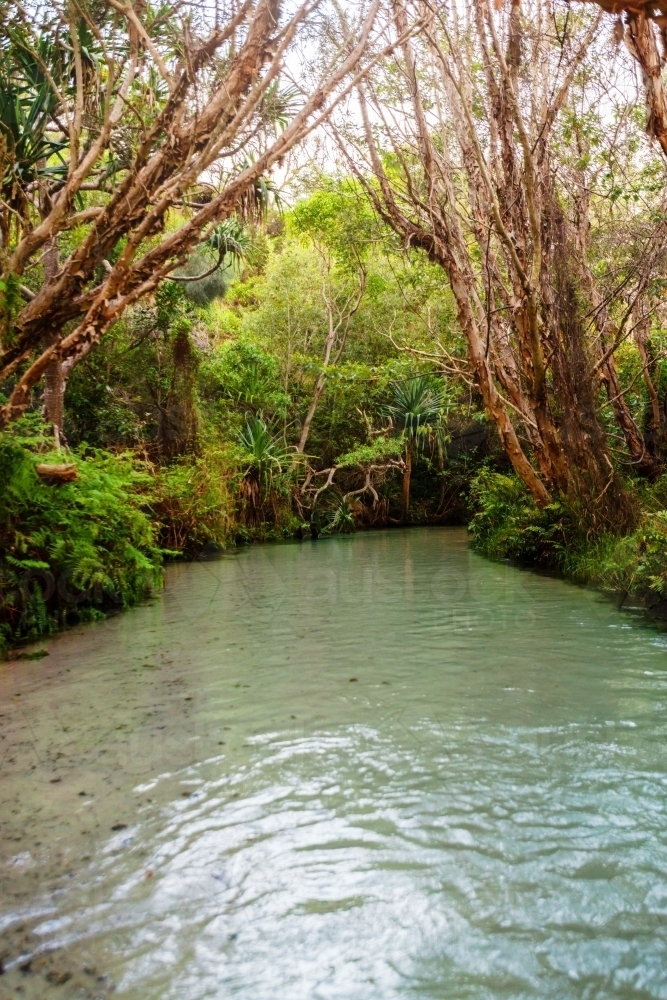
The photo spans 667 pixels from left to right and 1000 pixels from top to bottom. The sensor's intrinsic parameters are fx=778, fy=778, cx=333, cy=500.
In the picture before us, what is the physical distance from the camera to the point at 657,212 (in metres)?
9.71

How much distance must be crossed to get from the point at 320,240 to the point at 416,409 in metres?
4.66

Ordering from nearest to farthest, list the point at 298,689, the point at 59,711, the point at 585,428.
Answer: the point at 59,711
the point at 298,689
the point at 585,428

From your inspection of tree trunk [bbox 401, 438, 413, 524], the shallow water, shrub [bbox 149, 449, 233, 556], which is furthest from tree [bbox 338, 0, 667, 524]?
tree trunk [bbox 401, 438, 413, 524]

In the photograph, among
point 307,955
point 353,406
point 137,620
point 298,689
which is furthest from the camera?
point 353,406

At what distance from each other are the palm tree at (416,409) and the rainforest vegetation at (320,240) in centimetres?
6

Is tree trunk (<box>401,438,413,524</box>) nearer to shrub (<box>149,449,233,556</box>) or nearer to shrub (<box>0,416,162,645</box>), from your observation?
shrub (<box>149,449,233,556</box>)

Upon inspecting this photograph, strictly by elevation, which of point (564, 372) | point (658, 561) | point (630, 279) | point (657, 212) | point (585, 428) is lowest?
point (658, 561)

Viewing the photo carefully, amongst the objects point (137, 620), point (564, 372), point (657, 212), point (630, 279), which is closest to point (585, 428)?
point (564, 372)

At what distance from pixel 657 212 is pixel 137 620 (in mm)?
7936

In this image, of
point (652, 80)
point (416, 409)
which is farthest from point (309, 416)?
point (652, 80)

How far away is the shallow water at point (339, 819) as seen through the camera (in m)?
1.97

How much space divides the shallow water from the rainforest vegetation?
2004 millimetres

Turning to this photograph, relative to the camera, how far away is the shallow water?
1975 millimetres

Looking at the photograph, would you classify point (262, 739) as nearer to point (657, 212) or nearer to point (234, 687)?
point (234, 687)
